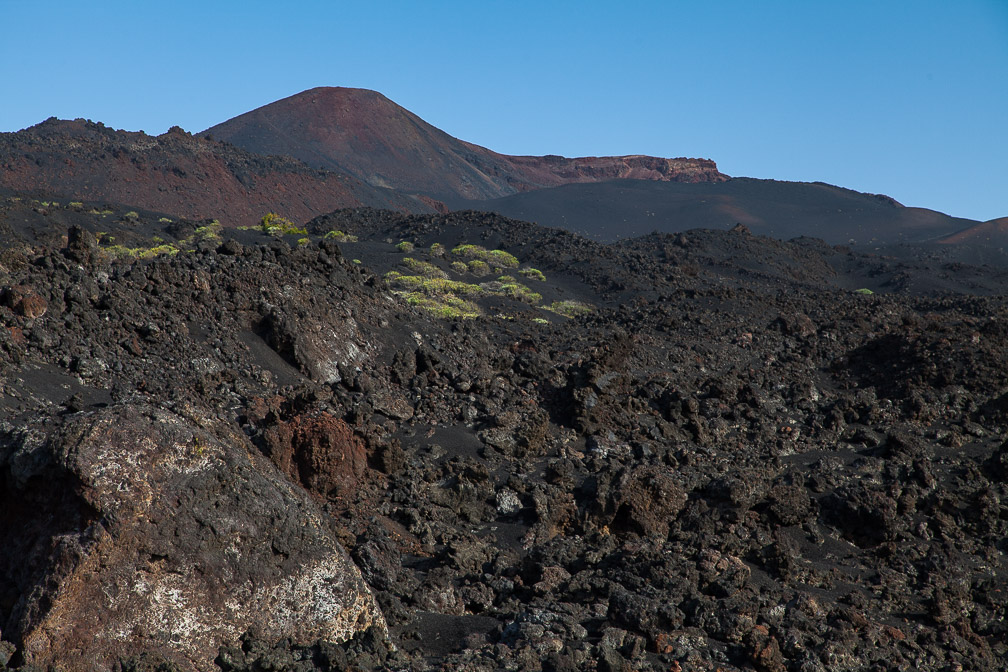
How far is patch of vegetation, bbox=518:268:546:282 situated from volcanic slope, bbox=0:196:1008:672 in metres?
11.2

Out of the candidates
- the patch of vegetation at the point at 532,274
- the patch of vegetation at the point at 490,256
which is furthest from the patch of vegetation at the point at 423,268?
the patch of vegetation at the point at 532,274

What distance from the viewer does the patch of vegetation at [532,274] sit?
28.4m

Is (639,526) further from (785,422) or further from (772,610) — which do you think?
(785,422)

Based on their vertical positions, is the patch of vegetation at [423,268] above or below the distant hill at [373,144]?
below

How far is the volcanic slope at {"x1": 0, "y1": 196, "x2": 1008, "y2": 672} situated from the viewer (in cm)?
472

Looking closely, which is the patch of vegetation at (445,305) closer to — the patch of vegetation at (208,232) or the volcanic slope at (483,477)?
the volcanic slope at (483,477)

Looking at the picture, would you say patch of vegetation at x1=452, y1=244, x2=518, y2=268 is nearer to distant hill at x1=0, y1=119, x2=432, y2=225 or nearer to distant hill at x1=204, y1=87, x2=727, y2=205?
distant hill at x1=0, y1=119, x2=432, y2=225

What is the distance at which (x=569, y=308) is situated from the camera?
23688 mm

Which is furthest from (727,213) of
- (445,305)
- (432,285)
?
(445,305)

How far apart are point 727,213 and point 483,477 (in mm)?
63546

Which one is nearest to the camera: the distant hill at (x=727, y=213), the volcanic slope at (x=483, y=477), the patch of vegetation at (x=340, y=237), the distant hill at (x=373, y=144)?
the volcanic slope at (x=483, y=477)

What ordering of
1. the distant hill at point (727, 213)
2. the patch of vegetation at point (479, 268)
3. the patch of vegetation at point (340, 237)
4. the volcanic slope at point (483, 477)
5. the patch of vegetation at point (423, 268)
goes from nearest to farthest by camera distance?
the volcanic slope at point (483, 477) < the patch of vegetation at point (423, 268) < the patch of vegetation at point (479, 268) < the patch of vegetation at point (340, 237) < the distant hill at point (727, 213)

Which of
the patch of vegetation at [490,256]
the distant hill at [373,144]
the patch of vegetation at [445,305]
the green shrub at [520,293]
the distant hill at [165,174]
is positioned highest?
the distant hill at [373,144]

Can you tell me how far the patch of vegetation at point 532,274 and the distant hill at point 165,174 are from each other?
85.4 ft
